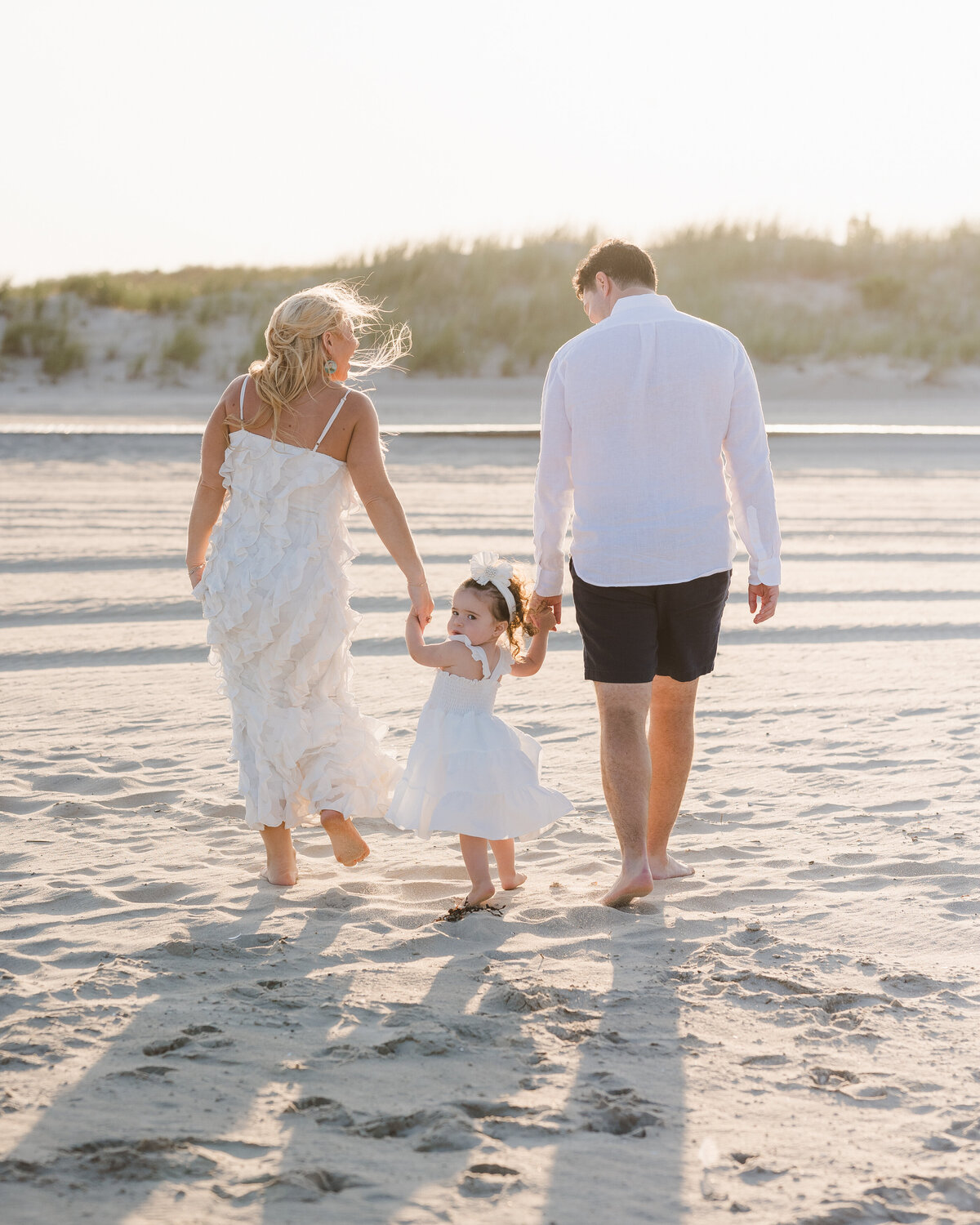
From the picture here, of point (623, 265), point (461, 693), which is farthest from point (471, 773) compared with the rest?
point (623, 265)

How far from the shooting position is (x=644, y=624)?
3.90 m

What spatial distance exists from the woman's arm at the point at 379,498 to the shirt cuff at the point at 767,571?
3.32 feet

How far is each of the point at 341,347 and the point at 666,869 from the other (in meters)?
1.95

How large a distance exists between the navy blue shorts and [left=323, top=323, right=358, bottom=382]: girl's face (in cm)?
97

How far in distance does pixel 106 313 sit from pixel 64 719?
22.6 m

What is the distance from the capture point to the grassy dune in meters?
25.2

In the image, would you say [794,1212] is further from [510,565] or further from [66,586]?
[66,586]

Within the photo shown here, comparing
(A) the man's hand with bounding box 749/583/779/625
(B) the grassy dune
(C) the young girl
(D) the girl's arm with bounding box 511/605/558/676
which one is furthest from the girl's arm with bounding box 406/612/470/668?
(B) the grassy dune

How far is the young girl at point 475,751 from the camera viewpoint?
386cm

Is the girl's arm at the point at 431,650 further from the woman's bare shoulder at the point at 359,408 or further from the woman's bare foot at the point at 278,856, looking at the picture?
the woman's bare foot at the point at 278,856

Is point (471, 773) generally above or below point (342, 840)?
above

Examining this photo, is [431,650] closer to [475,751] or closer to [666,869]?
[475,751]

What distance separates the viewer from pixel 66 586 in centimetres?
862

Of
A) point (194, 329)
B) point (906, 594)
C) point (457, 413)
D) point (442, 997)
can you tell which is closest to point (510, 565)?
point (442, 997)
